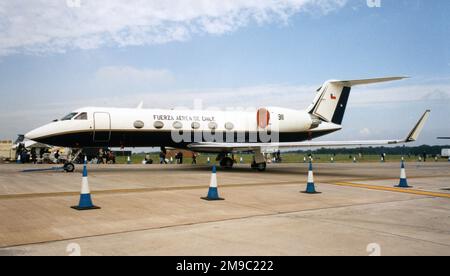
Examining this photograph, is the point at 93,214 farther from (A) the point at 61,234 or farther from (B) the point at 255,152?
(B) the point at 255,152

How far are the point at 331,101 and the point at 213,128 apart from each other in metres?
7.33

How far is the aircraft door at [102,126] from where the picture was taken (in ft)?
57.3

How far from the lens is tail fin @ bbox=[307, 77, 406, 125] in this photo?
22312 mm

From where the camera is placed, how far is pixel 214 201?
8836 mm

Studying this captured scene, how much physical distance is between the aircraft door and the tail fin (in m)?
11.8

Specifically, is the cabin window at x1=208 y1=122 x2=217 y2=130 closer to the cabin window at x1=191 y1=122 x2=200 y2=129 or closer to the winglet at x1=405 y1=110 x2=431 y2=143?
the cabin window at x1=191 y1=122 x2=200 y2=129

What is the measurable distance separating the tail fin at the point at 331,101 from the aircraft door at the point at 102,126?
11.8 metres

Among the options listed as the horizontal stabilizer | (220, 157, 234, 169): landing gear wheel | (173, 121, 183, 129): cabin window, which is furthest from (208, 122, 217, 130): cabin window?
the horizontal stabilizer

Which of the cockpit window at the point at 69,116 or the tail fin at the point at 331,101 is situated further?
the tail fin at the point at 331,101

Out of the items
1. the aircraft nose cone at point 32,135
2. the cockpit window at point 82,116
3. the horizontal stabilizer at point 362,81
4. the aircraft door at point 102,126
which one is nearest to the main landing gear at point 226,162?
the aircraft door at point 102,126

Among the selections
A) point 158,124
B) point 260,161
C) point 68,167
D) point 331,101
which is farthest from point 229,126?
point 68,167

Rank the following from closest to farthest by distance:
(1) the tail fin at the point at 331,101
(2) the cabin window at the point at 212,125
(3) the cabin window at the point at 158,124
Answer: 1. (3) the cabin window at the point at 158,124
2. (2) the cabin window at the point at 212,125
3. (1) the tail fin at the point at 331,101

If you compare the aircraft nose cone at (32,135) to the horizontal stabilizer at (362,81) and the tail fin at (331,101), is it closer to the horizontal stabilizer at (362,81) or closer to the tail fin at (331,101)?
the tail fin at (331,101)
